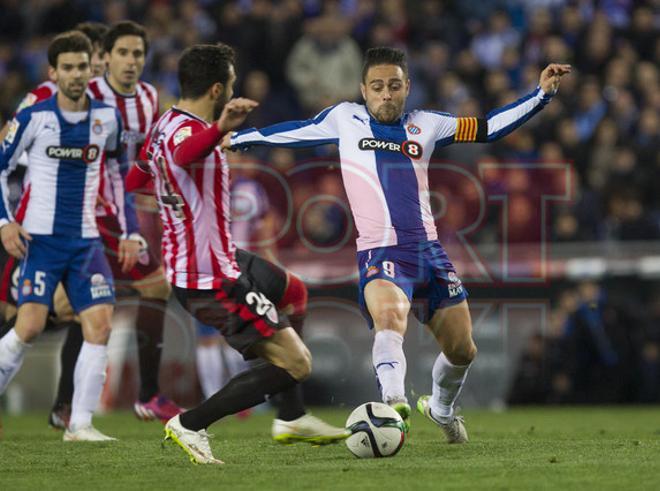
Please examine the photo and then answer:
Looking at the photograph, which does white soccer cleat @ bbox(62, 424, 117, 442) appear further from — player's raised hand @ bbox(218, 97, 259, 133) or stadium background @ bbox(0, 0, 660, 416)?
stadium background @ bbox(0, 0, 660, 416)

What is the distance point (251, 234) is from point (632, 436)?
4880 millimetres

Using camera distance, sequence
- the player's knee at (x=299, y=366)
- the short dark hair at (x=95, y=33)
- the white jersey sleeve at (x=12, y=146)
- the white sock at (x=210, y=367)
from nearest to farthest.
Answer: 1. the player's knee at (x=299, y=366)
2. the white jersey sleeve at (x=12, y=146)
3. the short dark hair at (x=95, y=33)
4. the white sock at (x=210, y=367)

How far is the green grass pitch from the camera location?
6.32 meters

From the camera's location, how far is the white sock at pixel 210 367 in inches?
490

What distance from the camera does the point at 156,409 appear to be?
9.99 meters

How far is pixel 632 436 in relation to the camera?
29.4ft

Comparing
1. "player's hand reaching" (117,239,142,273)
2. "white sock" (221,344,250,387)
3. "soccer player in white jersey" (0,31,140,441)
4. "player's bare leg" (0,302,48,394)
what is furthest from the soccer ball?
"white sock" (221,344,250,387)

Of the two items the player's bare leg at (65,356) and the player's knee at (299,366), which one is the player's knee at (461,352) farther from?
the player's bare leg at (65,356)

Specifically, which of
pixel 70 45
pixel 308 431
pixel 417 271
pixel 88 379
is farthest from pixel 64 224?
pixel 417 271

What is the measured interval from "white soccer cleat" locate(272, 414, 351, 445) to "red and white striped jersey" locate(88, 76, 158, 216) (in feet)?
9.25

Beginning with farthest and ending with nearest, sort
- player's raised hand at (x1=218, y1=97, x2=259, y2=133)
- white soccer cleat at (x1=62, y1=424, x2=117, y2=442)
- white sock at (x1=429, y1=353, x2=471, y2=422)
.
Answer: white soccer cleat at (x1=62, y1=424, x2=117, y2=442)
white sock at (x1=429, y1=353, x2=471, y2=422)
player's raised hand at (x1=218, y1=97, x2=259, y2=133)

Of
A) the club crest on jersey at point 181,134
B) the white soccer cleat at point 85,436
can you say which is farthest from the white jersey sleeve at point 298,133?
the white soccer cleat at point 85,436

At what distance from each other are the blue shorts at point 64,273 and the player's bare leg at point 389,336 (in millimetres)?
2304

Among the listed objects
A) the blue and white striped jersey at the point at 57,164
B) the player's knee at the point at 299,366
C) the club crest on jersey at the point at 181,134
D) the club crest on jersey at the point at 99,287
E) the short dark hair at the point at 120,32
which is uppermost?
the short dark hair at the point at 120,32
